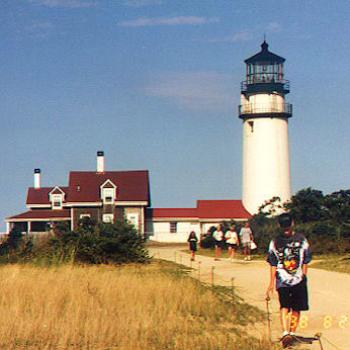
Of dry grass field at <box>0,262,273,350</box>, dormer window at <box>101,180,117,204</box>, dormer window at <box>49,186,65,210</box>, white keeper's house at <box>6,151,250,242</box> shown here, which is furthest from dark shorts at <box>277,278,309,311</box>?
dormer window at <box>49,186,65,210</box>

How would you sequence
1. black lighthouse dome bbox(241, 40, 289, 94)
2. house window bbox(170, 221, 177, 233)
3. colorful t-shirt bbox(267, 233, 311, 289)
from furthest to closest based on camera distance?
1. house window bbox(170, 221, 177, 233)
2. black lighthouse dome bbox(241, 40, 289, 94)
3. colorful t-shirt bbox(267, 233, 311, 289)

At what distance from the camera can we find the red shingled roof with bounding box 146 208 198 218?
74.1 m

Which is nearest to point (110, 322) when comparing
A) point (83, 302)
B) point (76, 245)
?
point (83, 302)

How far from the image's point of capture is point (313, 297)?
17703 millimetres

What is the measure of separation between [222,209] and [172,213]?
4903mm

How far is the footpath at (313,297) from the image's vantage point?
43.0 feet

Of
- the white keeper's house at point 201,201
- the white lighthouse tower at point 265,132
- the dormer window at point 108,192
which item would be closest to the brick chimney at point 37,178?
the white keeper's house at point 201,201

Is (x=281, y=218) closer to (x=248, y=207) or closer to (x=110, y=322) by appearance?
(x=110, y=322)

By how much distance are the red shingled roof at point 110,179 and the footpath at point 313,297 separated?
43.6 meters

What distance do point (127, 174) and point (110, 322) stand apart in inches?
2451

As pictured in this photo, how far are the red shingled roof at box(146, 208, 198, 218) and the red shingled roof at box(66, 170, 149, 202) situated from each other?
2.11m

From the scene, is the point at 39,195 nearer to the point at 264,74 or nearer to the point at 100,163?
the point at 100,163

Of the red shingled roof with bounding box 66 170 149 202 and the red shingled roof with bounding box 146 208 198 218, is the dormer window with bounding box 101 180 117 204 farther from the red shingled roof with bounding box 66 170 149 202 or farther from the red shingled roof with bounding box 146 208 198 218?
the red shingled roof with bounding box 146 208 198 218

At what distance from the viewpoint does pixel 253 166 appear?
66.4 m
